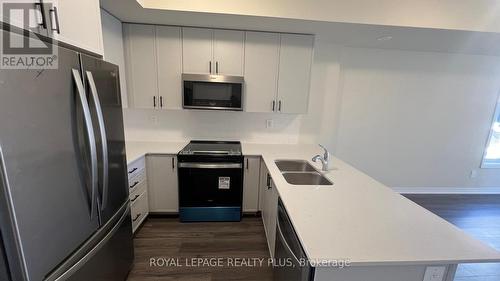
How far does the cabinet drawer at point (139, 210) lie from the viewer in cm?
227

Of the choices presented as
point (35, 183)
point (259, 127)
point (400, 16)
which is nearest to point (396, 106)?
point (400, 16)

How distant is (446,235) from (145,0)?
2802mm

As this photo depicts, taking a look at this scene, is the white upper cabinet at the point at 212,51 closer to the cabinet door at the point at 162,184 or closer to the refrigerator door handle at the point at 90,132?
the cabinet door at the point at 162,184

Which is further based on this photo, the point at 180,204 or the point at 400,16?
the point at 180,204

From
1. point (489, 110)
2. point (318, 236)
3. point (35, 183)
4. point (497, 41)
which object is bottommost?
point (318, 236)

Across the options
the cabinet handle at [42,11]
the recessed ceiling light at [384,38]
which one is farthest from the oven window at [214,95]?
the recessed ceiling light at [384,38]

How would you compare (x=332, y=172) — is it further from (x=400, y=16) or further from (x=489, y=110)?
(x=489, y=110)

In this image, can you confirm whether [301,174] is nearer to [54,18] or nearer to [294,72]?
[294,72]

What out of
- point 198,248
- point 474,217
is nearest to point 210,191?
point 198,248

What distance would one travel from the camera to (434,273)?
1.00 meters

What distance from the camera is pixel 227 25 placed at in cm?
244

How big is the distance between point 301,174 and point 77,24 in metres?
1.96
